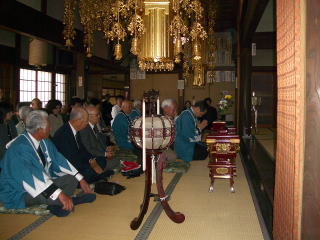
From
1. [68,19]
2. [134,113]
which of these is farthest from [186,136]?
[68,19]

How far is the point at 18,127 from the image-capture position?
4.62 metres

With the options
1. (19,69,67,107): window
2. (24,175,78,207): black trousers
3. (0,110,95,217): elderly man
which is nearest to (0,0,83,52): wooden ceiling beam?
(0,110,95,217): elderly man

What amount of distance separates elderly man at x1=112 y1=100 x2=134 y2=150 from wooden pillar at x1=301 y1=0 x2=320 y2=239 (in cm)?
476

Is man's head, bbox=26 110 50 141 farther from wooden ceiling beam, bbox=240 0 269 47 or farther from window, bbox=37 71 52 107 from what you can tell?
window, bbox=37 71 52 107

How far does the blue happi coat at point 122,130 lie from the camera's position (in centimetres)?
609

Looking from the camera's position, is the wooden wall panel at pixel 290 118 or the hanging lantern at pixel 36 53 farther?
the hanging lantern at pixel 36 53

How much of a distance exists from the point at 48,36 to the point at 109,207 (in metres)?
3.76

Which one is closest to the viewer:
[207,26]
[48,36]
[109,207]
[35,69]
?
[109,207]

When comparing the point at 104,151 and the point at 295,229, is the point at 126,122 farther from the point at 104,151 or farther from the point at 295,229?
the point at 295,229

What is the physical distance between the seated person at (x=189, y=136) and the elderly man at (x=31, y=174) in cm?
292

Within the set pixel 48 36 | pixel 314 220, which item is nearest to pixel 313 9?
pixel 314 220

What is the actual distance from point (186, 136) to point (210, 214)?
9.21 ft

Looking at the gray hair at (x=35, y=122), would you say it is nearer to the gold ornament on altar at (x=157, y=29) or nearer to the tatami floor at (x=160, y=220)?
the tatami floor at (x=160, y=220)

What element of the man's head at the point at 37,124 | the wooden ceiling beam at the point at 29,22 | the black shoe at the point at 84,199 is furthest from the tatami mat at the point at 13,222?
the wooden ceiling beam at the point at 29,22
